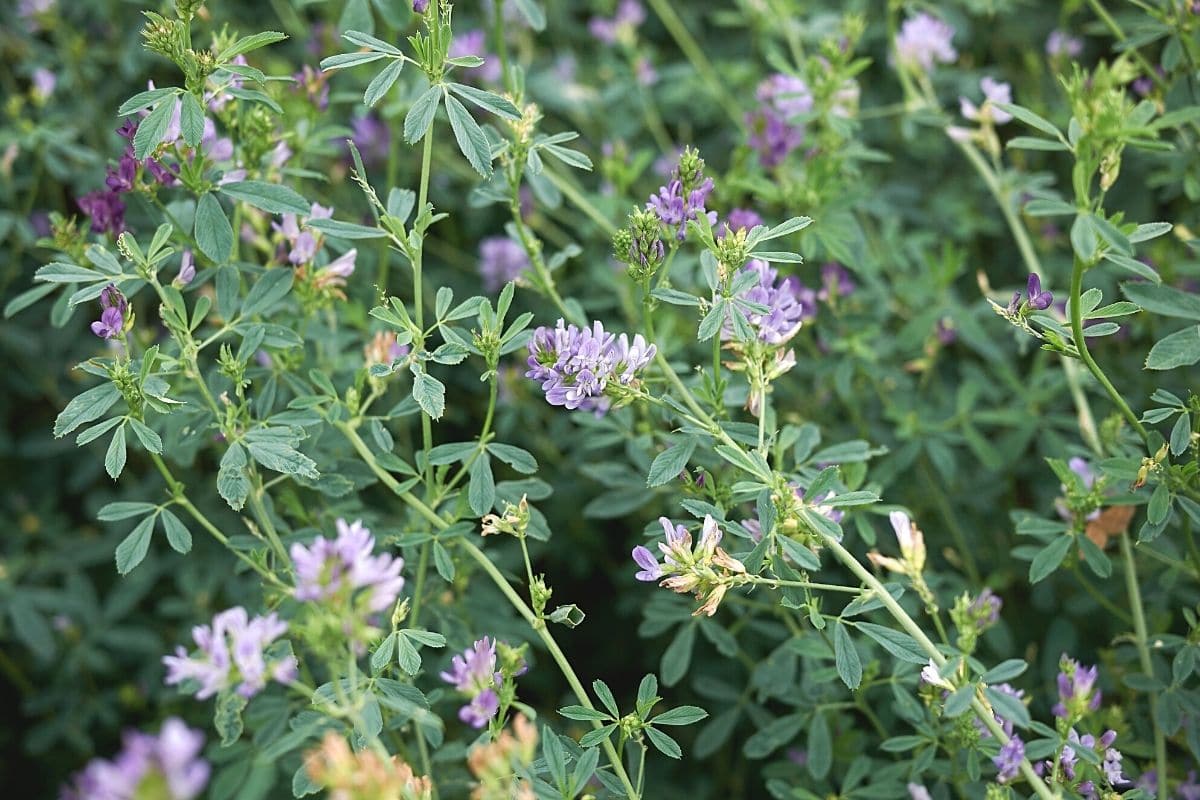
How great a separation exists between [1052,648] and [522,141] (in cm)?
161

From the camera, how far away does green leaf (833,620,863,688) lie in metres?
1.72

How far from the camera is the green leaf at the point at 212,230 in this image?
6.13 ft

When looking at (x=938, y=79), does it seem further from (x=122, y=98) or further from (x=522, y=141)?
(x=122, y=98)

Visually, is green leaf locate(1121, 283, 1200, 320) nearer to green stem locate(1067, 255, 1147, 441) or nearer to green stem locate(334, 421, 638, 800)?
green stem locate(1067, 255, 1147, 441)

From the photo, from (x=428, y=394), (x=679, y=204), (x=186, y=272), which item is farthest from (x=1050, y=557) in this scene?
(x=186, y=272)

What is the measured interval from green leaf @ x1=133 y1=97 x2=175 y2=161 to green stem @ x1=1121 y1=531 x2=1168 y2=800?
1932 mm

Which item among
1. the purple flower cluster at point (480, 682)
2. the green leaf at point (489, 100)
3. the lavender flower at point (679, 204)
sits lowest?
the purple flower cluster at point (480, 682)

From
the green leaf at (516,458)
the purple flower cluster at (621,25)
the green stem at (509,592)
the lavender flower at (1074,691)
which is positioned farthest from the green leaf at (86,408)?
the purple flower cluster at (621,25)

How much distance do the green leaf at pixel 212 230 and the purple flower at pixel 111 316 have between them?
17 centimetres

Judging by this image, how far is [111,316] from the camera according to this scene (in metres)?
1.77

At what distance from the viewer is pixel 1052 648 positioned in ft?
7.97

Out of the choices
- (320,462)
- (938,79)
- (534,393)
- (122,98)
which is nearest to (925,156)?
(938,79)

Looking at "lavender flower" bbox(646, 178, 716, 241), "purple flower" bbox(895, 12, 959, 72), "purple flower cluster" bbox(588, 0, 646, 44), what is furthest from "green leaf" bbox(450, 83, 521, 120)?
"purple flower cluster" bbox(588, 0, 646, 44)

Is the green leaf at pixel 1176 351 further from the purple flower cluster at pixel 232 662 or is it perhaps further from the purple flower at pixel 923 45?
the purple flower cluster at pixel 232 662
